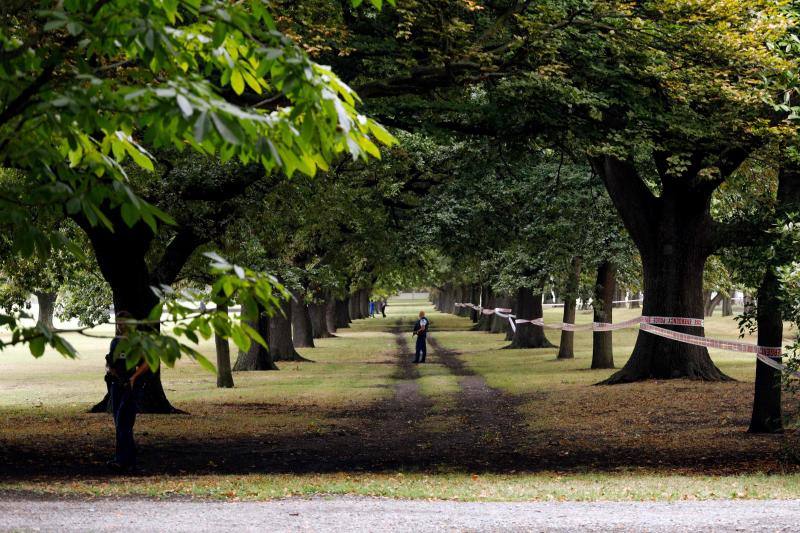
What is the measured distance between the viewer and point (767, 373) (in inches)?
628

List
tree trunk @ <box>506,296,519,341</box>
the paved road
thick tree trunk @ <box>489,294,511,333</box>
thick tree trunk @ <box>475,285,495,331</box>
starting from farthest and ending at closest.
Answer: thick tree trunk @ <box>475,285,495,331</box> < thick tree trunk @ <box>489,294,511,333</box> < tree trunk @ <box>506,296,519,341</box> < the paved road

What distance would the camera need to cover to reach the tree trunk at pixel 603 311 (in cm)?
3322

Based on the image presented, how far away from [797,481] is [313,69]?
9340 millimetres

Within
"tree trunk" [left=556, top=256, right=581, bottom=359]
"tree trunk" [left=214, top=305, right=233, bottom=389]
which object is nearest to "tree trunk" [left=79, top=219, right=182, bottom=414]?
"tree trunk" [left=214, top=305, right=233, bottom=389]

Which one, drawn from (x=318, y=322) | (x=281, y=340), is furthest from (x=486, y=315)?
(x=281, y=340)

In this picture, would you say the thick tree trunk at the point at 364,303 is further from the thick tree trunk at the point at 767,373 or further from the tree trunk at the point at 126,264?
the thick tree trunk at the point at 767,373

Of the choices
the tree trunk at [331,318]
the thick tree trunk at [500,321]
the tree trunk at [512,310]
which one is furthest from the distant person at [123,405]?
the tree trunk at [331,318]

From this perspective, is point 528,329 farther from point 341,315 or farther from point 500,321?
point 341,315

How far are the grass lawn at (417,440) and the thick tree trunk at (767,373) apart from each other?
36 cm

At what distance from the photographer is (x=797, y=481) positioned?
1203 centimetres

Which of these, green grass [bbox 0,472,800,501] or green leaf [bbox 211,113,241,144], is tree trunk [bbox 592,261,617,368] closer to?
green grass [bbox 0,472,800,501]

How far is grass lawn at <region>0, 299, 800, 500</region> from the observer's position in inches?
481

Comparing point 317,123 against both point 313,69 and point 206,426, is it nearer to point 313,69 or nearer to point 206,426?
point 313,69

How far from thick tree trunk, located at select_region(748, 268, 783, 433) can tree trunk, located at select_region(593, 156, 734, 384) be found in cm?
879
